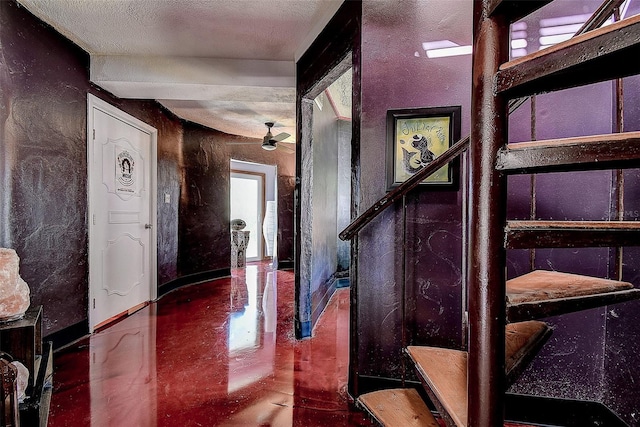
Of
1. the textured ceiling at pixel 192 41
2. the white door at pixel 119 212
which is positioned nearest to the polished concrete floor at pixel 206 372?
the white door at pixel 119 212

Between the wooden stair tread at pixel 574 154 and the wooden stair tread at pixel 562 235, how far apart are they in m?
0.13

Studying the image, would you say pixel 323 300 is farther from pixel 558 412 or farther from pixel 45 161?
pixel 45 161

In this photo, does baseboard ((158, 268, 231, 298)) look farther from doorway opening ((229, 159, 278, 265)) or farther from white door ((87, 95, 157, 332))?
doorway opening ((229, 159, 278, 265))

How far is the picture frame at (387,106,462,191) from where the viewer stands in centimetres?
183

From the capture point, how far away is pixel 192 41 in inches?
108

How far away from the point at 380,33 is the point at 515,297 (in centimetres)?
164

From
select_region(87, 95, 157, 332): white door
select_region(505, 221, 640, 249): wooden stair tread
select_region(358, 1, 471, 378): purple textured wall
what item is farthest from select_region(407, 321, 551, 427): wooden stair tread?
select_region(87, 95, 157, 332): white door

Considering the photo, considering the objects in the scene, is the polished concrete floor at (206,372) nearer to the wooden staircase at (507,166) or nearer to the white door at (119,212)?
the white door at (119,212)

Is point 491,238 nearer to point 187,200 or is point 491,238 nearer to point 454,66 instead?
point 454,66

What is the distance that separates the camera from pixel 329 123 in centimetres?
405

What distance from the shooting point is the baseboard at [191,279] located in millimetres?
4438

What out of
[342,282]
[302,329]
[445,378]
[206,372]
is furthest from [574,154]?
[342,282]

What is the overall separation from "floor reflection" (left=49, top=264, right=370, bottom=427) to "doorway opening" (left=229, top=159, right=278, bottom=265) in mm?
3773

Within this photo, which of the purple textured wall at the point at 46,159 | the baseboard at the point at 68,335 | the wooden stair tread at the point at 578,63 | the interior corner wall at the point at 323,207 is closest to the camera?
the wooden stair tread at the point at 578,63
